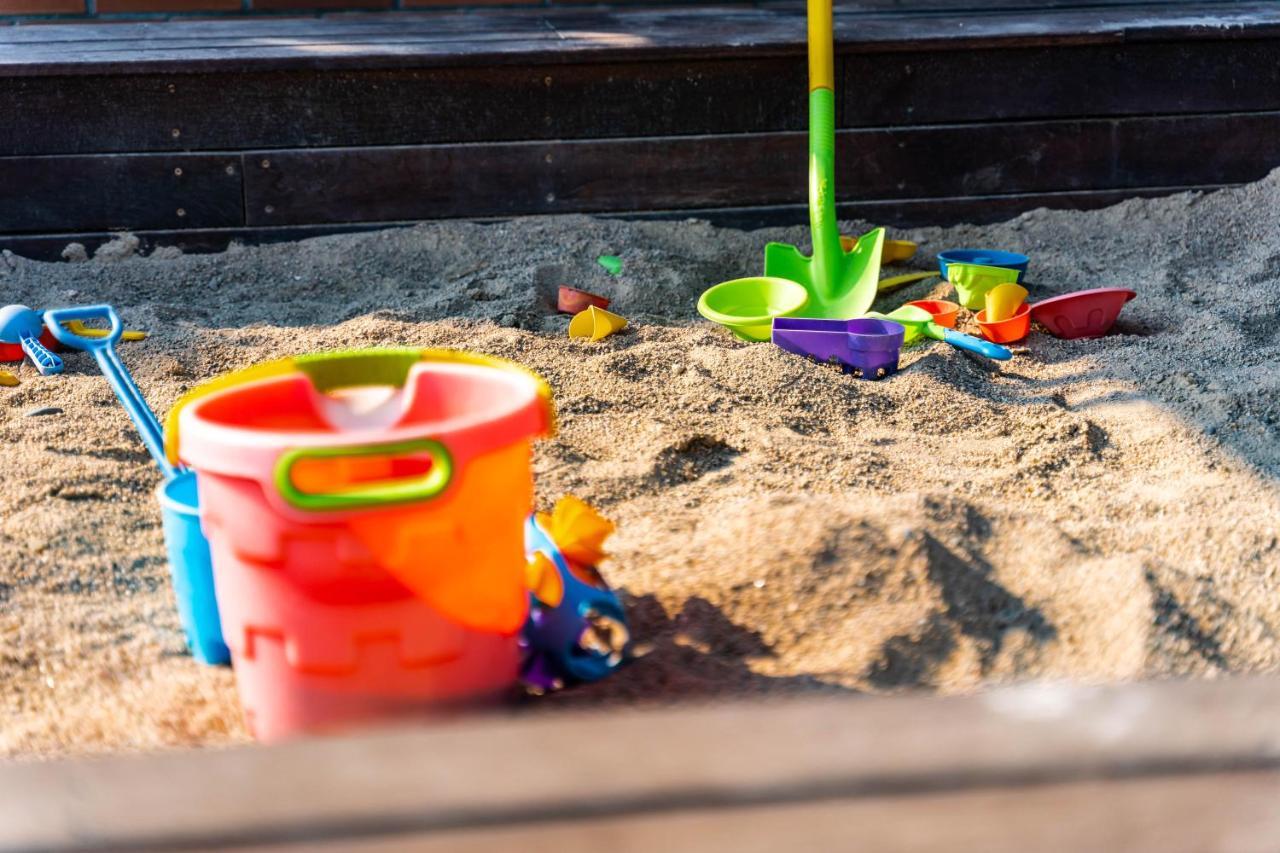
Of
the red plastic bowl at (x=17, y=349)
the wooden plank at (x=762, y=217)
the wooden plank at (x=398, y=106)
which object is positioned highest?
the wooden plank at (x=398, y=106)

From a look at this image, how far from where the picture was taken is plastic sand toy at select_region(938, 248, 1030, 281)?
2.64m

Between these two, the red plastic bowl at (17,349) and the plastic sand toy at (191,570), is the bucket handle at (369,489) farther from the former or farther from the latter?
the red plastic bowl at (17,349)

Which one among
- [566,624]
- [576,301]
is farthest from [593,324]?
[566,624]

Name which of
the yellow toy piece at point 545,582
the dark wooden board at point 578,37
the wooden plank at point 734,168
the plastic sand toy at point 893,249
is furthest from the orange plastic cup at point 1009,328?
the yellow toy piece at point 545,582

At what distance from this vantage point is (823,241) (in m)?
2.64

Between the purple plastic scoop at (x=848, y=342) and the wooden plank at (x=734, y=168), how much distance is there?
2.65 ft

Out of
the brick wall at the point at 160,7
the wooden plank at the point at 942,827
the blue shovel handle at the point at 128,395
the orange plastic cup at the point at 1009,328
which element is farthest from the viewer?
the brick wall at the point at 160,7

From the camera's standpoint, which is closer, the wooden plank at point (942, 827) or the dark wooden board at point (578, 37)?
the wooden plank at point (942, 827)

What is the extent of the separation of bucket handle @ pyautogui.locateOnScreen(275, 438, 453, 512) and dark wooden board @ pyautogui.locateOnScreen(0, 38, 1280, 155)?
208 cm

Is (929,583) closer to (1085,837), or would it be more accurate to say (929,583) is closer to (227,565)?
(1085,837)

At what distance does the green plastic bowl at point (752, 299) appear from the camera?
8.07 ft

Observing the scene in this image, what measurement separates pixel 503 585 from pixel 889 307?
5.75 feet

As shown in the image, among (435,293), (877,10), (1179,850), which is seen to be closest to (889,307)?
(435,293)

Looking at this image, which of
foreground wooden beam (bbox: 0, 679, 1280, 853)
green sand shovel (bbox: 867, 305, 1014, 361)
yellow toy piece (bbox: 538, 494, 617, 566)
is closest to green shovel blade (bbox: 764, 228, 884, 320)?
green sand shovel (bbox: 867, 305, 1014, 361)
